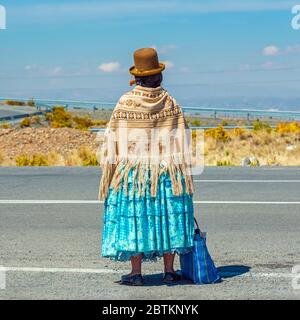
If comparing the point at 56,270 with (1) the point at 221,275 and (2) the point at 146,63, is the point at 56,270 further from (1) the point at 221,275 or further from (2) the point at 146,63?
(2) the point at 146,63

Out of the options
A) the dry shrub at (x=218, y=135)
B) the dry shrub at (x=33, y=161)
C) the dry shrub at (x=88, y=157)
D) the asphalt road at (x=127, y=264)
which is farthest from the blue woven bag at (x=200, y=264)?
the dry shrub at (x=218, y=135)

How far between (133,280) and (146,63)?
176cm

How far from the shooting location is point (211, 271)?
813cm

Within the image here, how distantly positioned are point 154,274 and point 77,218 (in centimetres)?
358

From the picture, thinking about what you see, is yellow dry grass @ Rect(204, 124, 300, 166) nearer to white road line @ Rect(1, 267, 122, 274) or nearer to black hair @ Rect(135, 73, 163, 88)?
white road line @ Rect(1, 267, 122, 274)

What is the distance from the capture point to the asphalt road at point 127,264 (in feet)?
26.0

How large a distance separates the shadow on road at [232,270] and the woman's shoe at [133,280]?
2.53ft

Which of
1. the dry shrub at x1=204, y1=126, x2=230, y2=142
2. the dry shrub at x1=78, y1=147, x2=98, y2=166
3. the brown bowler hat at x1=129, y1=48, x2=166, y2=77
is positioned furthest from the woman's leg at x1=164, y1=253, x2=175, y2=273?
the dry shrub at x1=204, y1=126, x2=230, y2=142

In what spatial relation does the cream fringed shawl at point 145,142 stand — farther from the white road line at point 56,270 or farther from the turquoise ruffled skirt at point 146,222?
the white road line at point 56,270

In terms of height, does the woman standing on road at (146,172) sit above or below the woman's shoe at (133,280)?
above

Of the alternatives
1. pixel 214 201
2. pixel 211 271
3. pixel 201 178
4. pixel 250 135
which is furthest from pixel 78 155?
pixel 211 271

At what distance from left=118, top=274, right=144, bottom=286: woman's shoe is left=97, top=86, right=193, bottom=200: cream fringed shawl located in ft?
2.31

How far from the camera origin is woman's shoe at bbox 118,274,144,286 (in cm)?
810
